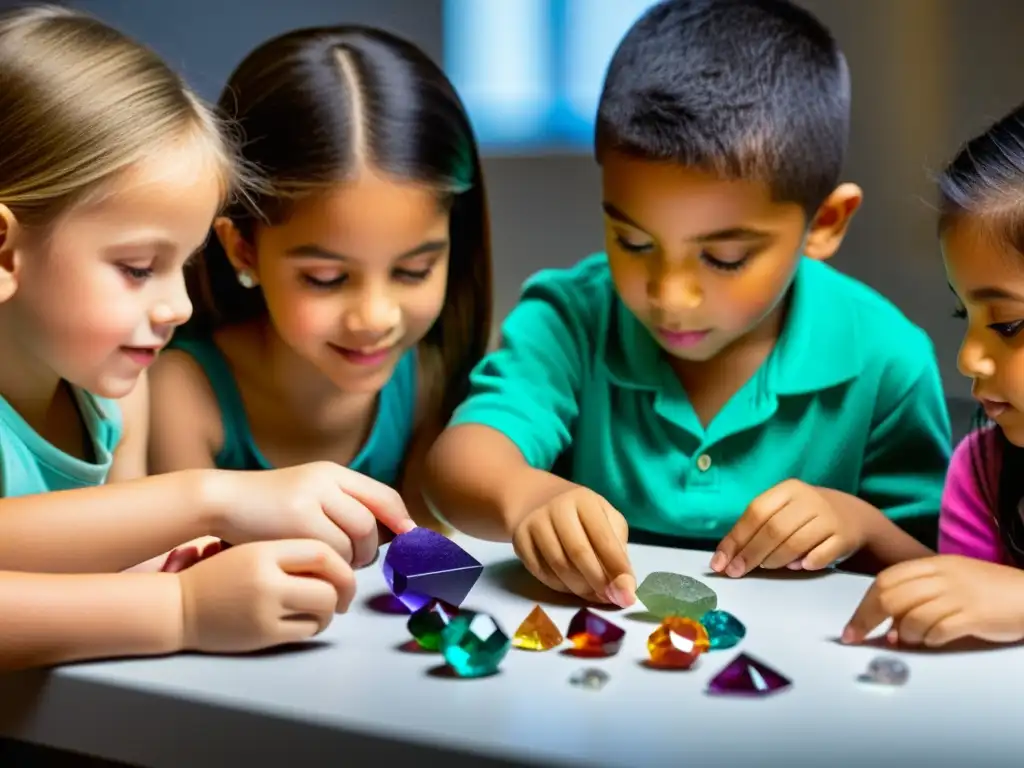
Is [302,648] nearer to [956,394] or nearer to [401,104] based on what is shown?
[401,104]

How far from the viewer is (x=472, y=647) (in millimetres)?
622

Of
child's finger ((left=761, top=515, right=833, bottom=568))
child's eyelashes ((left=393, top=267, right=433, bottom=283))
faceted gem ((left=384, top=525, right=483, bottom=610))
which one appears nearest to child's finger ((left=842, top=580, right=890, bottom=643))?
child's finger ((left=761, top=515, right=833, bottom=568))

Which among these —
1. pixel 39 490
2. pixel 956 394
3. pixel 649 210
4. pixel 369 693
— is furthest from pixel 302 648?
pixel 956 394

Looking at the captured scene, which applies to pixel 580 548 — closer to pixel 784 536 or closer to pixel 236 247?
pixel 784 536

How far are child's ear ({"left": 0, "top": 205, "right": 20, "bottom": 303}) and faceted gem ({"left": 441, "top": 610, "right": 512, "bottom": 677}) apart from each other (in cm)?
38

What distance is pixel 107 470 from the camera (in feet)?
3.07

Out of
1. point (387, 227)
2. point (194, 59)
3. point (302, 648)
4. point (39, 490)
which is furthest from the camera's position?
point (194, 59)

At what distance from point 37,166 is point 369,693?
1.33 feet

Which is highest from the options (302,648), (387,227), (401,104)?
(401,104)

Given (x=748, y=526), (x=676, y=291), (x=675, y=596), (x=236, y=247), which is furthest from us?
(x=236, y=247)

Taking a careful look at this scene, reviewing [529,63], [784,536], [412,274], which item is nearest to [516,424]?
[412,274]

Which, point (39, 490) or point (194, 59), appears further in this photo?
point (194, 59)

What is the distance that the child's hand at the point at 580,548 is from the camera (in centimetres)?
74

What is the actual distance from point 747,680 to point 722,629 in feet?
0.24
